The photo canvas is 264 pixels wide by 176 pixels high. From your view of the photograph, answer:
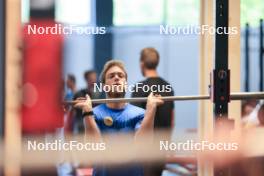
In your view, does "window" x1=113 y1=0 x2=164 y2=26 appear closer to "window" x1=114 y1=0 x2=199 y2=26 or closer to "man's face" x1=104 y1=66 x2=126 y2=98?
"window" x1=114 y1=0 x2=199 y2=26

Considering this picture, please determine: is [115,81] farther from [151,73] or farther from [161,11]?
[161,11]

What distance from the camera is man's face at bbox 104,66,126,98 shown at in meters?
2.43

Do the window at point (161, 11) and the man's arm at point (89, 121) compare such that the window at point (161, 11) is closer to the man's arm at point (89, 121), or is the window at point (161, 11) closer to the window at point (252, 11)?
the window at point (252, 11)

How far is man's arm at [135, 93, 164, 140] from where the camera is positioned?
2439mm

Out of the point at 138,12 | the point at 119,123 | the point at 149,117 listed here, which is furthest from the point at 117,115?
the point at 138,12

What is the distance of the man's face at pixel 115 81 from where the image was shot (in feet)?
7.98

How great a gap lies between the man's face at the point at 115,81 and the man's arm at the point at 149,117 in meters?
0.14

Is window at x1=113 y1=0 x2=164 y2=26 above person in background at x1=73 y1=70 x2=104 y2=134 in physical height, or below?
above

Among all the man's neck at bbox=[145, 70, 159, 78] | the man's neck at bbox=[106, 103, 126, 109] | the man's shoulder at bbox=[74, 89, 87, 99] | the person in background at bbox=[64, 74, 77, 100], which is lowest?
the man's neck at bbox=[106, 103, 126, 109]

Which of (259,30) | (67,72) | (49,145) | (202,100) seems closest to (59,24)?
(67,72)

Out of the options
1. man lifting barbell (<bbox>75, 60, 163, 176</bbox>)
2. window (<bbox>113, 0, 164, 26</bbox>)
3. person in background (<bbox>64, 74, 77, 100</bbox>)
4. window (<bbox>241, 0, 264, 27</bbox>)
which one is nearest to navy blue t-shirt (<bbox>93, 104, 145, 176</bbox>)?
man lifting barbell (<bbox>75, 60, 163, 176</bbox>)

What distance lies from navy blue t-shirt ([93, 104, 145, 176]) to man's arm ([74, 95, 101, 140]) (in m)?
0.02

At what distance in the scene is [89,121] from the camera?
2434 millimetres

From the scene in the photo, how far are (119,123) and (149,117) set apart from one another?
15cm
